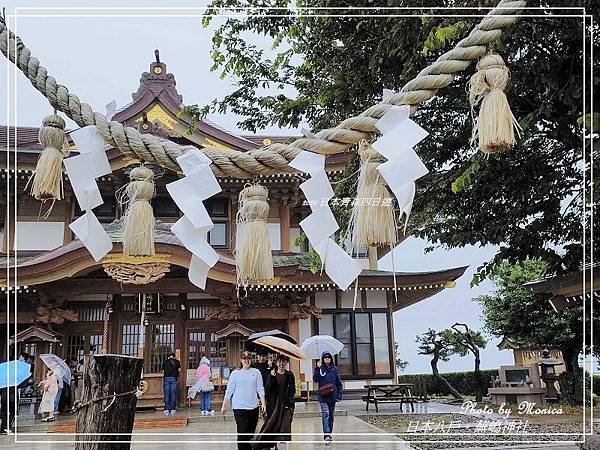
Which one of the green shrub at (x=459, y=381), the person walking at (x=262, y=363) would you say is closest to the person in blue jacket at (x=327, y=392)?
the person walking at (x=262, y=363)

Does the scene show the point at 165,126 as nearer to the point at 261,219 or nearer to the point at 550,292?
the point at 550,292

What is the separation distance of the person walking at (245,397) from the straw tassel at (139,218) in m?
3.88

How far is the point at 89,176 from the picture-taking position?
1669mm

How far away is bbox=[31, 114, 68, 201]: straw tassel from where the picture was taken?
5.37ft

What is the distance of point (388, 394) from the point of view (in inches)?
417

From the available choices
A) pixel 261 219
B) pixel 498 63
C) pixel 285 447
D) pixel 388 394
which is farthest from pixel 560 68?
pixel 388 394

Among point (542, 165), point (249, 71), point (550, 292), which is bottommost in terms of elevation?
point (550, 292)

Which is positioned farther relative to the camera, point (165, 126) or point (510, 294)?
point (510, 294)

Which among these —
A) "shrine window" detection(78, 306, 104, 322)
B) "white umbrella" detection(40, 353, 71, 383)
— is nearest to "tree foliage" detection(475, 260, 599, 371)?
"shrine window" detection(78, 306, 104, 322)

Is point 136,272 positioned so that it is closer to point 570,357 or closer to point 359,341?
point 359,341

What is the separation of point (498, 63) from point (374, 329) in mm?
10547

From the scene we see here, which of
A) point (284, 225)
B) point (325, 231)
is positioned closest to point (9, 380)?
point (284, 225)

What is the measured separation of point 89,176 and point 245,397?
410 centimetres

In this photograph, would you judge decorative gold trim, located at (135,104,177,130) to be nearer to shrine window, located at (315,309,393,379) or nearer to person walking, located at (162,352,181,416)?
person walking, located at (162,352,181,416)
